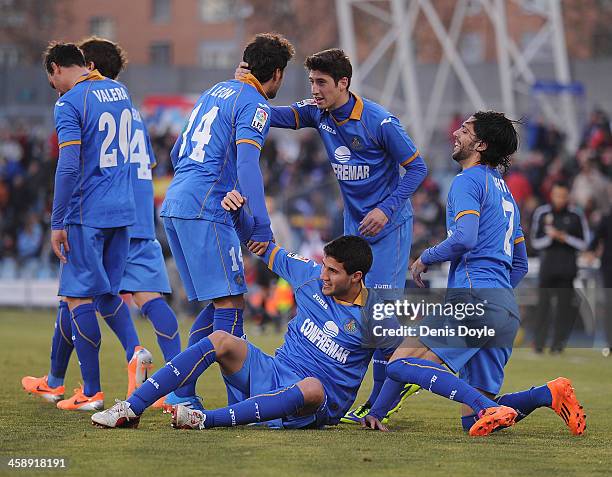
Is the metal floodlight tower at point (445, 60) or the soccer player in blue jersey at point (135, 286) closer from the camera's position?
the soccer player in blue jersey at point (135, 286)

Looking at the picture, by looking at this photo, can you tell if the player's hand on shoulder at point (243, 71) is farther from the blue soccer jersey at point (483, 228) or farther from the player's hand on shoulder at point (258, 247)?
the blue soccer jersey at point (483, 228)

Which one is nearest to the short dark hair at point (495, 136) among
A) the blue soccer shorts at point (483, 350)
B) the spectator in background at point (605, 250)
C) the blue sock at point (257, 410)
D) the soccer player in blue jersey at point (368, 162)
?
the soccer player in blue jersey at point (368, 162)

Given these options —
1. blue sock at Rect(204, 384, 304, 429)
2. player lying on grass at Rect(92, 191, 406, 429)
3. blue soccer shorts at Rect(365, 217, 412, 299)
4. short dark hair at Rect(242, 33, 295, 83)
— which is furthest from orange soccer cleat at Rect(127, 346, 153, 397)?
short dark hair at Rect(242, 33, 295, 83)

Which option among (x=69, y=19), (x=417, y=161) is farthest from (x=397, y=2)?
(x=69, y=19)

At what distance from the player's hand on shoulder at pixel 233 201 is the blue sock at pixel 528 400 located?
199cm

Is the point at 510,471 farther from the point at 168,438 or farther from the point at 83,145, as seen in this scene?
the point at 83,145

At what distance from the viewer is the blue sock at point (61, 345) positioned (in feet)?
30.6

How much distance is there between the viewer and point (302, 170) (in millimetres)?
26438

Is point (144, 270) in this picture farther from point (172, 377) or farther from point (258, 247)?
point (172, 377)

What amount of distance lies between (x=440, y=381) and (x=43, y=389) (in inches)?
121

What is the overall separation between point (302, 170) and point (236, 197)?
18.4 m

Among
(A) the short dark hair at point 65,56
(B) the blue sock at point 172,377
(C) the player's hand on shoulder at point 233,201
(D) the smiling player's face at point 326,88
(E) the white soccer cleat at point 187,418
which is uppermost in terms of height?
(A) the short dark hair at point 65,56

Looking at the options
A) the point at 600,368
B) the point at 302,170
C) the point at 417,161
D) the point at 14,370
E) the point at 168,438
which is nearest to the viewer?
the point at 168,438

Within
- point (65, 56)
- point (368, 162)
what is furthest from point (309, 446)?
point (65, 56)
